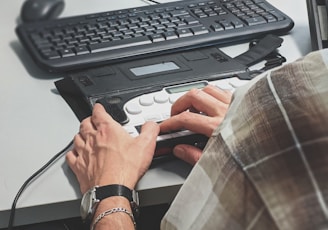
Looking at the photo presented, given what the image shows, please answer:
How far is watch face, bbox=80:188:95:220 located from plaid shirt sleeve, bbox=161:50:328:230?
0.53ft

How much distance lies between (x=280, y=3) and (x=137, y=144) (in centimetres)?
58

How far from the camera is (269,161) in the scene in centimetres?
Result: 54

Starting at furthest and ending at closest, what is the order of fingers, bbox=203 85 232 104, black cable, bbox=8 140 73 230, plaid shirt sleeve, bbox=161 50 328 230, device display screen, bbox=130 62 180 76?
device display screen, bbox=130 62 180 76
fingers, bbox=203 85 232 104
black cable, bbox=8 140 73 230
plaid shirt sleeve, bbox=161 50 328 230

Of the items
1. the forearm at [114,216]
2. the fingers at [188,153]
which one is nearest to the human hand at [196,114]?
the fingers at [188,153]

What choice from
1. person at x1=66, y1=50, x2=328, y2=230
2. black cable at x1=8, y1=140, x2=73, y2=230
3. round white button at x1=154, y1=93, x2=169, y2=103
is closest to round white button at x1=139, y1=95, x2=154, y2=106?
round white button at x1=154, y1=93, x2=169, y2=103

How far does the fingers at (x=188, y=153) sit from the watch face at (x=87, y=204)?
128mm

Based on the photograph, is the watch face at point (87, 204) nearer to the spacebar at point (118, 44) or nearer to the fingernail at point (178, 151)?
the fingernail at point (178, 151)

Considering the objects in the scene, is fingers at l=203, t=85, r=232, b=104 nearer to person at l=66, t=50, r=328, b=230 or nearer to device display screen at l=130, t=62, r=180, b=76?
device display screen at l=130, t=62, r=180, b=76

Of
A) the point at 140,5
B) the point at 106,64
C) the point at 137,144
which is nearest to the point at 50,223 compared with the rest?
the point at 137,144

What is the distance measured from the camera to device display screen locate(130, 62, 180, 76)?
3.33 feet

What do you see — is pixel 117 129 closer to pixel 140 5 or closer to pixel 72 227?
pixel 72 227

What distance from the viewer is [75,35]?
1.10m

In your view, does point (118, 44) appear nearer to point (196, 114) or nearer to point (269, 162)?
point (196, 114)

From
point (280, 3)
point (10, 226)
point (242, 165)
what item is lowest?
point (280, 3)
